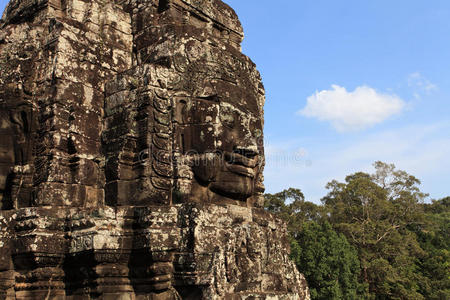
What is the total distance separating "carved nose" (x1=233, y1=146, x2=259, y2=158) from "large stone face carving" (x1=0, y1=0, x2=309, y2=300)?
0.02 metres

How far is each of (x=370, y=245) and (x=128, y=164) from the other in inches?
1072

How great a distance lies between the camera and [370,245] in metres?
29.4

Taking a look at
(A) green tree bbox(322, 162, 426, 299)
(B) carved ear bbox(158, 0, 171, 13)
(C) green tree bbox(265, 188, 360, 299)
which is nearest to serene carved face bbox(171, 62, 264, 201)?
(B) carved ear bbox(158, 0, 171, 13)

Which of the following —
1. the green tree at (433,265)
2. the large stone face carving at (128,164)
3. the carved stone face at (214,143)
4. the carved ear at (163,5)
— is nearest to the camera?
the large stone face carving at (128,164)

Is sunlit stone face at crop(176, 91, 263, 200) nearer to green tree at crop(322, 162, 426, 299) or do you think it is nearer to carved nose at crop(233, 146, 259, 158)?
carved nose at crop(233, 146, 259, 158)

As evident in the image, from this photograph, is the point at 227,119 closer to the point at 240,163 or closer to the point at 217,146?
the point at 217,146

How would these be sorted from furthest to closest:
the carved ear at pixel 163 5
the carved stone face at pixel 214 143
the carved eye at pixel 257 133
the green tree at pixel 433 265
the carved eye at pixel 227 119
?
the green tree at pixel 433 265, the carved ear at pixel 163 5, the carved eye at pixel 257 133, the carved eye at pixel 227 119, the carved stone face at pixel 214 143

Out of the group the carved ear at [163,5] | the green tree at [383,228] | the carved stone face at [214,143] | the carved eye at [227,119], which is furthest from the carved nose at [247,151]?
the green tree at [383,228]

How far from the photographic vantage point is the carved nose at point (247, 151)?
5922 mm

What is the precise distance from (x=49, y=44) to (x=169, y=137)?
220 cm

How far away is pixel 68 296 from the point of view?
205 inches

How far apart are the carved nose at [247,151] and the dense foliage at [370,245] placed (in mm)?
19408

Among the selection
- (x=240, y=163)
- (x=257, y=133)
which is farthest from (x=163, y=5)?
(x=240, y=163)

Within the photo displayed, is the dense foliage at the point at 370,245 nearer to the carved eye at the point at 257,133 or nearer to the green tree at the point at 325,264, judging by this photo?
the green tree at the point at 325,264
